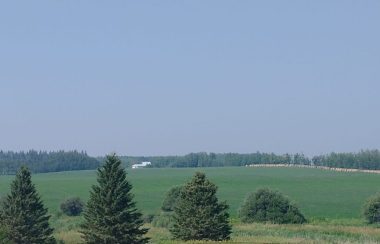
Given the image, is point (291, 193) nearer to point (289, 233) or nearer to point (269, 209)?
point (269, 209)

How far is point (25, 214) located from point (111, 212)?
14.0 ft

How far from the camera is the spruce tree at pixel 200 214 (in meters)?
37.7

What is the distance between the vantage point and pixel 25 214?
3812 centimetres

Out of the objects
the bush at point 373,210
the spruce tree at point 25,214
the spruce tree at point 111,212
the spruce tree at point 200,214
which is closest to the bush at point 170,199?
the bush at point 373,210

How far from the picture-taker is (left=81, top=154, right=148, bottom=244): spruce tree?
36438 millimetres

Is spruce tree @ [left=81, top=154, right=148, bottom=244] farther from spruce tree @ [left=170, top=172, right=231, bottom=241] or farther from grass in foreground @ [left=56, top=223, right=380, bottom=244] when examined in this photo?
grass in foreground @ [left=56, top=223, right=380, bottom=244]

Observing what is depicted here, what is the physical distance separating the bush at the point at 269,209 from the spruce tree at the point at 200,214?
2224 cm

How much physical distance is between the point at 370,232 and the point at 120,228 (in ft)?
64.0

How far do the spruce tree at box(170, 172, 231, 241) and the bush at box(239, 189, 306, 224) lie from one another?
22244 mm

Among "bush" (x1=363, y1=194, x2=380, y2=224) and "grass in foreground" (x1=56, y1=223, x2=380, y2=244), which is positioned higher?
"bush" (x1=363, y1=194, x2=380, y2=224)

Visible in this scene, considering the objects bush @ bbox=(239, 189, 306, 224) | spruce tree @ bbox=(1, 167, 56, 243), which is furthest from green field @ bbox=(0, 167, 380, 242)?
spruce tree @ bbox=(1, 167, 56, 243)

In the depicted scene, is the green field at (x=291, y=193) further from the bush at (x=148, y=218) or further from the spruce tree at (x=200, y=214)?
the spruce tree at (x=200, y=214)

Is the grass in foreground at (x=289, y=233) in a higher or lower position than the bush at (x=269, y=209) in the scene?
lower

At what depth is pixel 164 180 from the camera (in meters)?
131
